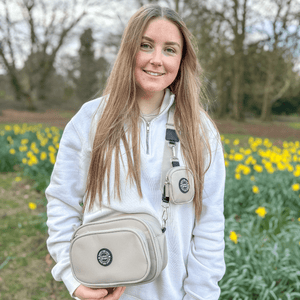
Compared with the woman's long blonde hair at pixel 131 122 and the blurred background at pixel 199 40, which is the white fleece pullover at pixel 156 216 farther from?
the blurred background at pixel 199 40

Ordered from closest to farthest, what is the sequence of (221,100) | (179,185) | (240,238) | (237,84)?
(179,185) → (240,238) → (237,84) → (221,100)

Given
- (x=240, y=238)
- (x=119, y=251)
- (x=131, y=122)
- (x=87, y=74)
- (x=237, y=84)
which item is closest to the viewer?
(x=119, y=251)

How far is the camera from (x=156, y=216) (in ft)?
3.74

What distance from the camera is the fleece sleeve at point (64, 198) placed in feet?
3.81

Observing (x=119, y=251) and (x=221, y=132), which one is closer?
(x=119, y=251)

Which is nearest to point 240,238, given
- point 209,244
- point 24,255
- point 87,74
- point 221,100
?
point 209,244

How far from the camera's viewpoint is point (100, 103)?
1.24 metres

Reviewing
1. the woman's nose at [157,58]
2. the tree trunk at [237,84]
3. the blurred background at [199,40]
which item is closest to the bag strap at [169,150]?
the woman's nose at [157,58]

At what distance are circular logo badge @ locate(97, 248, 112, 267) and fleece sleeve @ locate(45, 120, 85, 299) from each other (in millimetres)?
238

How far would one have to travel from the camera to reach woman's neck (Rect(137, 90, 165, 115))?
1274 mm

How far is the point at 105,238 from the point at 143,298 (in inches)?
15.7

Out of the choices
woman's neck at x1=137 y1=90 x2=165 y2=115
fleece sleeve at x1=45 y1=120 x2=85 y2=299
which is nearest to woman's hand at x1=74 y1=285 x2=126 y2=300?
fleece sleeve at x1=45 y1=120 x2=85 y2=299

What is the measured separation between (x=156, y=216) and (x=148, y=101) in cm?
49

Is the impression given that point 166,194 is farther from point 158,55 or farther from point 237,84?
point 237,84
